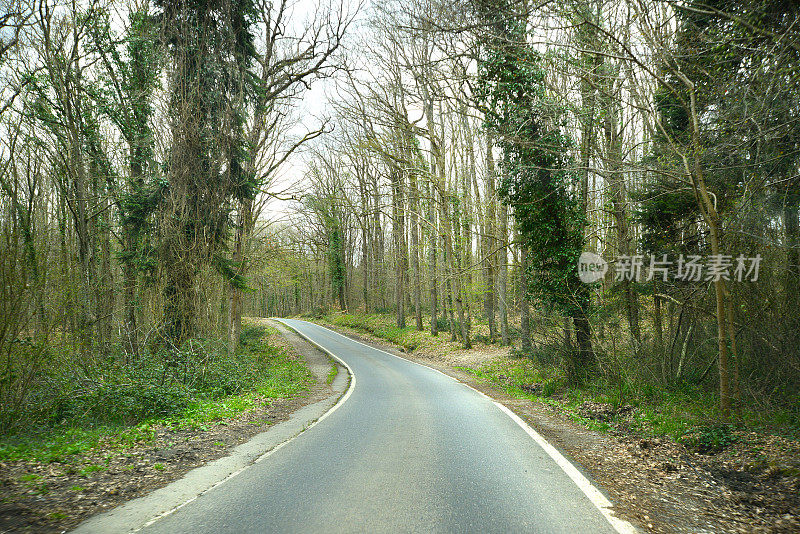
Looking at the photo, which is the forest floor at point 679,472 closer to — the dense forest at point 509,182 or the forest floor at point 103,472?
the dense forest at point 509,182

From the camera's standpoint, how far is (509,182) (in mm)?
13109

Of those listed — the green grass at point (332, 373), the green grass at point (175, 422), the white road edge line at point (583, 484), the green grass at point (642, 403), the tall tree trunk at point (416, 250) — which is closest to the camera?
the white road edge line at point (583, 484)

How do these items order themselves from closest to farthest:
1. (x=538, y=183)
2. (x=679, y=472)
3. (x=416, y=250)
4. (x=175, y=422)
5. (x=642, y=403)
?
(x=679, y=472), (x=175, y=422), (x=642, y=403), (x=538, y=183), (x=416, y=250)

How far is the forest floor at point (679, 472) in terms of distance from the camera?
4086mm

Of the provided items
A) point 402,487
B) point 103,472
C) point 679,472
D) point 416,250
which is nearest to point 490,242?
point 416,250

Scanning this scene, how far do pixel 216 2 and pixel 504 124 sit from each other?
9.60 metres

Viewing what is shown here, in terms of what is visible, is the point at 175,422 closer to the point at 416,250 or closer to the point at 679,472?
the point at 679,472

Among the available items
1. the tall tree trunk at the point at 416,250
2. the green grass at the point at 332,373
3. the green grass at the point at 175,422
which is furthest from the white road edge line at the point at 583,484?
the tall tree trunk at the point at 416,250

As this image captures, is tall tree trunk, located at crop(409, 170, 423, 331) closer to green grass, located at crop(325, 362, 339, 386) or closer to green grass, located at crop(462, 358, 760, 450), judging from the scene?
green grass, located at crop(325, 362, 339, 386)

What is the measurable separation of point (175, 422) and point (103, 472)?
2.64 metres

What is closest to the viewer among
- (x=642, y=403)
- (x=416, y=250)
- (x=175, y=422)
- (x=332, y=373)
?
(x=175, y=422)

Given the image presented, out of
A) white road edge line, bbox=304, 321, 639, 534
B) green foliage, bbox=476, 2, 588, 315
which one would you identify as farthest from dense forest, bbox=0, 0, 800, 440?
white road edge line, bbox=304, 321, 639, 534

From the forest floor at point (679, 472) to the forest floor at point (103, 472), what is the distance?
4.86 m

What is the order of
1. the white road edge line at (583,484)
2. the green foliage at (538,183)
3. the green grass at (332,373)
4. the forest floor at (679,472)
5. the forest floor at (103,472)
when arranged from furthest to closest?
the green grass at (332,373) < the green foliage at (538,183) < the forest floor at (679,472) < the forest floor at (103,472) < the white road edge line at (583,484)
